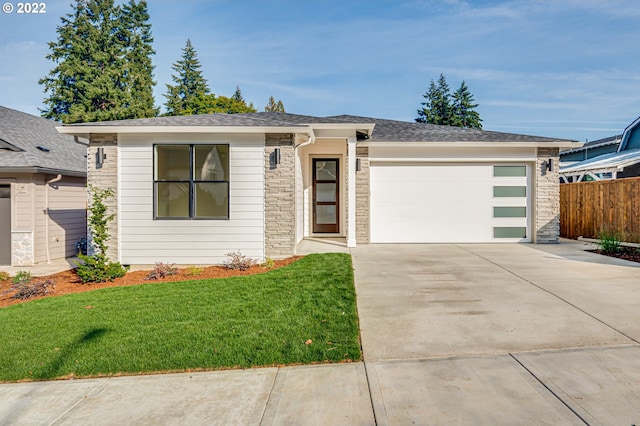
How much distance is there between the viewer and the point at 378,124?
42.5 feet

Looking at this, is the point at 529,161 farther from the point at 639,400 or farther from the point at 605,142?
the point at 605,142

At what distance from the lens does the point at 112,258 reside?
27.3 feet

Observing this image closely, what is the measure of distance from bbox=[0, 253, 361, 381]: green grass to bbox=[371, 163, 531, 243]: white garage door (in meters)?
4.73

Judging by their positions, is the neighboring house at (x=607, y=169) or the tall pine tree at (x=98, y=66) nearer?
the neighboring house at (x=607, y=169)

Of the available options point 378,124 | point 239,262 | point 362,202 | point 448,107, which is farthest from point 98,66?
point 448,107

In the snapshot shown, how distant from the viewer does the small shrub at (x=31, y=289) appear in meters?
6.18

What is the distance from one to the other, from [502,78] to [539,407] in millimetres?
22070

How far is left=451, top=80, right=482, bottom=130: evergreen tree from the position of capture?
125 feet

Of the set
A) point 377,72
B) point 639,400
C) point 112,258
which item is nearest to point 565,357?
point 639,400

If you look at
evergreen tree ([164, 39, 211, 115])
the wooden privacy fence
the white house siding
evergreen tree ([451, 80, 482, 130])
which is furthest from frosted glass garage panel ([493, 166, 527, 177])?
evergreen tree ([164, 39, 211, 115])

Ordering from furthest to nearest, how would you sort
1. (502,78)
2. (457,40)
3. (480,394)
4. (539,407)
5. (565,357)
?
(502,78), (457,40), (565,357), (480,394), (539,407)

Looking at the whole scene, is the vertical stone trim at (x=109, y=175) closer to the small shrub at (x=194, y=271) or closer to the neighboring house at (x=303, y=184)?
the neighboring house at (x=303, y=184)

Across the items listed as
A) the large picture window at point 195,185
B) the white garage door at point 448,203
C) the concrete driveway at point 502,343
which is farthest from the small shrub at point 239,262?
the white garage door at point 448,203

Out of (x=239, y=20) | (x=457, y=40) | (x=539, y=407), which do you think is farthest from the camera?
(x=457, y=40)
